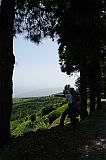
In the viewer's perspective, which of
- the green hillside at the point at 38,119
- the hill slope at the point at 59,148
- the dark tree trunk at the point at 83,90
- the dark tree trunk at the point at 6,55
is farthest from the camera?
the green hillside at the point at 38,119

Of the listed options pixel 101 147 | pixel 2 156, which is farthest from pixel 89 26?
pixel 2 156

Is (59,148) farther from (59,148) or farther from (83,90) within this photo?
(83,90)

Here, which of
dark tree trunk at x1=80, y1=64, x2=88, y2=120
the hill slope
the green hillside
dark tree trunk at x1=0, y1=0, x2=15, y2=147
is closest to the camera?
the hill slope

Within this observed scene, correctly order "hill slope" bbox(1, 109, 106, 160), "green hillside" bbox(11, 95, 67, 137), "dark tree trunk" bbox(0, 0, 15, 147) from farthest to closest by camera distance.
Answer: "green hillside" bbox(11, 95, 67, 137) < "dark tree trunk" bbox(0, 0, 15, 147) < "hill slope" bbox(1, 109, 106, 160)

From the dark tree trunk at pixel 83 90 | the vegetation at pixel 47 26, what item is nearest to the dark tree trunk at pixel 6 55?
the vegetation at pixel 47 26

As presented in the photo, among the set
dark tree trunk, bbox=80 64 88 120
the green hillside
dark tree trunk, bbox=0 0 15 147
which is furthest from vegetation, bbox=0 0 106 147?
the green hillside

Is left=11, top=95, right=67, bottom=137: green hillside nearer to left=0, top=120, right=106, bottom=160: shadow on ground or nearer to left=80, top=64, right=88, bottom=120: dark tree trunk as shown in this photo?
left=80, top=64, right=88, bottom=120: dark tree trunk

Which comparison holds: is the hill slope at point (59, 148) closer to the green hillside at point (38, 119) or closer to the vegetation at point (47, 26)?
the vegetation at point (47, 26)

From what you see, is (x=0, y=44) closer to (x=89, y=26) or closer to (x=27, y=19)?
(x=27, y=19)

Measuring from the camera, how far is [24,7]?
17688 mm

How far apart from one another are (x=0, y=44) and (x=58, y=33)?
5.99 metres

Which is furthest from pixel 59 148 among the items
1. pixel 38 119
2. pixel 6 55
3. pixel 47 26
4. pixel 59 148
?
pixel 38 119

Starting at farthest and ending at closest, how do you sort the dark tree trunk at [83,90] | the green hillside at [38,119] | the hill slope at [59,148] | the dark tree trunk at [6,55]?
the green hillside at [38,119] → the dark tree trunk at [83,90] → the dark tree trunk at [6,55] → the hill slope at [59,148]

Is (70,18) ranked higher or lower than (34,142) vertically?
higher
